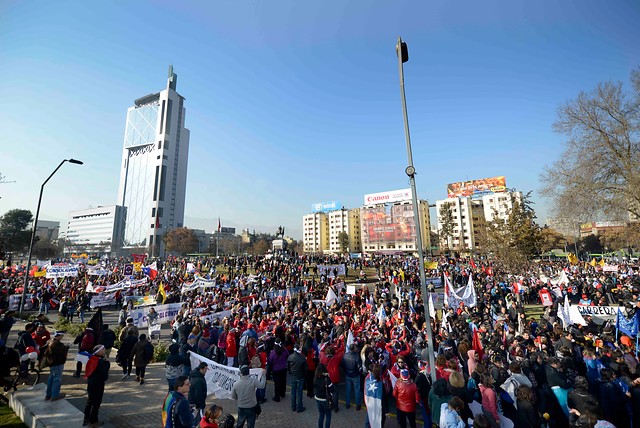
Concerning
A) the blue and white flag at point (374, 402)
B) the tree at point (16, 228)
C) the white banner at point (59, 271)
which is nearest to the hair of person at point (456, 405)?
the blue and white flag at point (374, 402)

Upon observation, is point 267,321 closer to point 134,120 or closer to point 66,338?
point 66,338

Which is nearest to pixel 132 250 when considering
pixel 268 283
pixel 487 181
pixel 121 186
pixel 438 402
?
pixel 121 186

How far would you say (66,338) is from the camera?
1425cm

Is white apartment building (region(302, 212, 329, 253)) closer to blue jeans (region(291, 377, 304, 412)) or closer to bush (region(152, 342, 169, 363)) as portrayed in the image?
bush (region(152, 342, 169, 363))

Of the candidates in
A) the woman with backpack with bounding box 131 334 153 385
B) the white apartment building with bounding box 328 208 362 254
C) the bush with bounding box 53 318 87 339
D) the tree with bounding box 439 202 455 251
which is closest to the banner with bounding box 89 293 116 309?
the bush with bounding box 53 318 87 339

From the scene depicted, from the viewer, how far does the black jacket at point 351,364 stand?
7.95 meters

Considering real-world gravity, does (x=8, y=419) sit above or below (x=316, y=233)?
below

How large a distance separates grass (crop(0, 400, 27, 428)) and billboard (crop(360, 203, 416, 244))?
96.4 m

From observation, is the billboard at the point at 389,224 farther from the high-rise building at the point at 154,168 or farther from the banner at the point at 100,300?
the banner at the point at 100,300

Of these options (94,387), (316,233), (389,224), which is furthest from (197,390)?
(316,233)

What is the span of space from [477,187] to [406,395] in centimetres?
11896

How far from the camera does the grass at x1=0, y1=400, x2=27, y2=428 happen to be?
704cm

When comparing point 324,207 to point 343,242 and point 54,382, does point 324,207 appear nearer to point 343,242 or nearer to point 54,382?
point 343,242

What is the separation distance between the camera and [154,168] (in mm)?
132875
